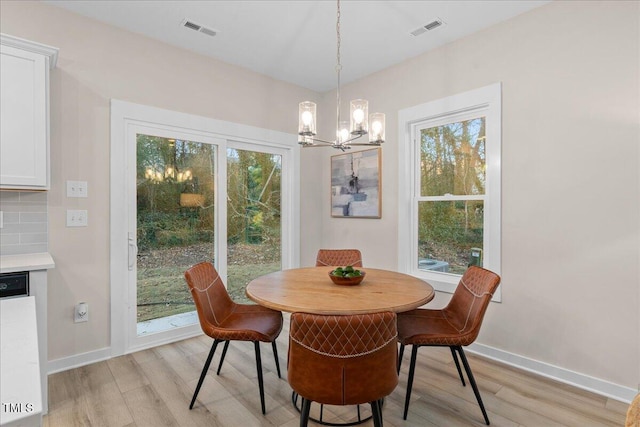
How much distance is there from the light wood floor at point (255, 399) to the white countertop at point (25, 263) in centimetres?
91

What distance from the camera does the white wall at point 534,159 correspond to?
2.24 m

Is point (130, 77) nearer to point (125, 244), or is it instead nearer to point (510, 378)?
point (125, 244)

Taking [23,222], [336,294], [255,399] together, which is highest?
[23,222]

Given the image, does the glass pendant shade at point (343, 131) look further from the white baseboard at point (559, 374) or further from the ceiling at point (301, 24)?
the white baseboard at point (559, 374)

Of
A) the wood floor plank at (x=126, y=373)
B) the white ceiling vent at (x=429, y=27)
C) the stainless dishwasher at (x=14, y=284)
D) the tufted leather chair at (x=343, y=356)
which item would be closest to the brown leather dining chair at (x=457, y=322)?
the tufted leather chair at (x=343, y=356)

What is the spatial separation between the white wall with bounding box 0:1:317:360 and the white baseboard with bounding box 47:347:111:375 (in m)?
0.03

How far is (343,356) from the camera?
1.40 meters

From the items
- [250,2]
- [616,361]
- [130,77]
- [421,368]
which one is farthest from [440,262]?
[130,77]

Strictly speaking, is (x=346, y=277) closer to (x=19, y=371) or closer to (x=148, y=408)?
(x=148, y=408)

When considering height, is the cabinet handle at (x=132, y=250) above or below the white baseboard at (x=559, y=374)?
above

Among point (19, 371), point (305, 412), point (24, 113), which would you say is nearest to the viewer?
Result: point (19, 371)

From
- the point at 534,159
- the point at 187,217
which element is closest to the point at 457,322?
the point at 534,159

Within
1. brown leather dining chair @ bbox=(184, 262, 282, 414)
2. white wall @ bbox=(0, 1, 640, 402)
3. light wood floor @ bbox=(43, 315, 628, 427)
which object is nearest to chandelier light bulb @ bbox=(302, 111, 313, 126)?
brown leather dining chair @ bbox=(184, 262, 282, 414)

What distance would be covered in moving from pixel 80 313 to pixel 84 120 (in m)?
1.57
